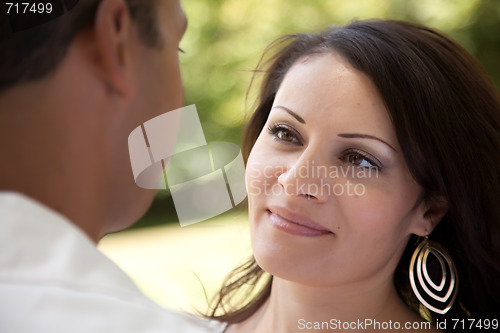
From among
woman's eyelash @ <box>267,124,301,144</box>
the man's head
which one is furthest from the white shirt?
woman's eyelash @ <box>267,124,301,144</box>

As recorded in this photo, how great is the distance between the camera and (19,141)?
2.61ft

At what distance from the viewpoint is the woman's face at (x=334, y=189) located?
1681mm

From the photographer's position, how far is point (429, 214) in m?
1.83

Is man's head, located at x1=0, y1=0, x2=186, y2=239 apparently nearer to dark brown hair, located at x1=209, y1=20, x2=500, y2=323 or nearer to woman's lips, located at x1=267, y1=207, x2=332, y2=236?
woman's lips, located at x1=267, y1=207, x2=332, y2=236

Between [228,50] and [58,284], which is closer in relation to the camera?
[58,284]

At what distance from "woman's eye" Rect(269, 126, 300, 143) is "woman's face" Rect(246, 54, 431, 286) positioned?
13 millimetres

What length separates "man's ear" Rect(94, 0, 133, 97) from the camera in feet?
2.61

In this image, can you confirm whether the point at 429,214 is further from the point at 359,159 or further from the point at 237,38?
the point at 237,38

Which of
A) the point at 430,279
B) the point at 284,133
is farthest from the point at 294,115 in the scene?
the point at 430,279

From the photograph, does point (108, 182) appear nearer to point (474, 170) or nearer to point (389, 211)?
point (389, 211)

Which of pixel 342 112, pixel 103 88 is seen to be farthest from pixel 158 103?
pixel 342 112

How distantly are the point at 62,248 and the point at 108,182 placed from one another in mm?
126

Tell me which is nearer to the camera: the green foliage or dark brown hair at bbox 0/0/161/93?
dark brown hair at bbox 0/0/161/93

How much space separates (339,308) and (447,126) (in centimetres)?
60
